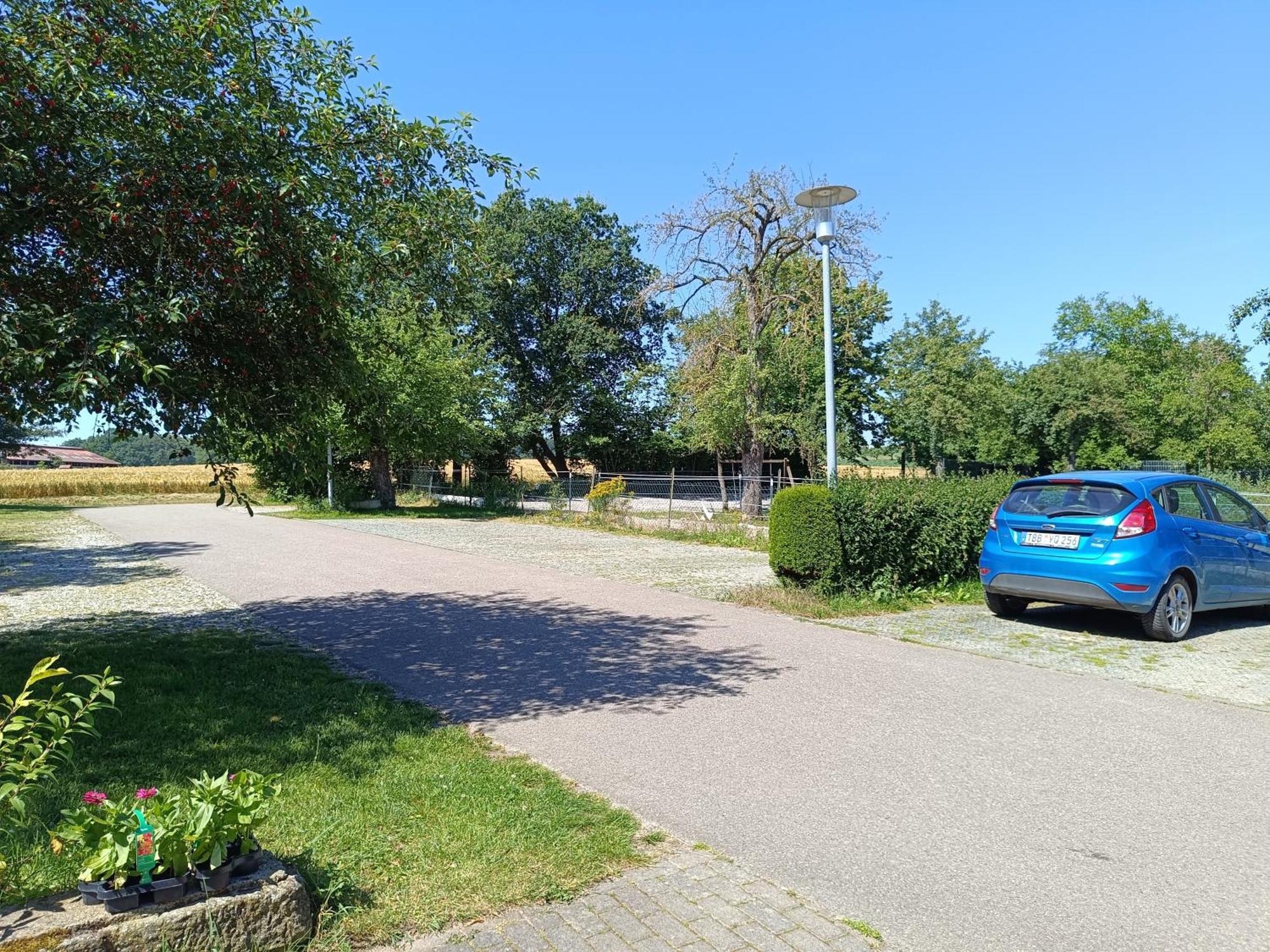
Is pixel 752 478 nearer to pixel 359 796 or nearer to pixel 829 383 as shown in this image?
pixel 829 383

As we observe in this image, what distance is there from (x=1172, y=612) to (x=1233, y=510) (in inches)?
70.7

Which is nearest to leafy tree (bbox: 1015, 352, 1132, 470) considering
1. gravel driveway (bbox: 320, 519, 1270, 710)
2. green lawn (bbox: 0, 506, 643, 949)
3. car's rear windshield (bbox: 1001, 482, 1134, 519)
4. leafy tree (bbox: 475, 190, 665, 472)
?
leafy tree (bbox: 475, 190, 665, 472)

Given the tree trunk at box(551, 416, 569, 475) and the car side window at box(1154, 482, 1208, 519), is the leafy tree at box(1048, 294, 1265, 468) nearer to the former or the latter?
the tree trunk at box(551, 416, 569, 475)

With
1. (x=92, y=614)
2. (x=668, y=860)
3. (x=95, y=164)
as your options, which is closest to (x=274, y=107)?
(x=95, y=164)

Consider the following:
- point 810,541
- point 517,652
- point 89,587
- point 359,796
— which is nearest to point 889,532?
point 810,541

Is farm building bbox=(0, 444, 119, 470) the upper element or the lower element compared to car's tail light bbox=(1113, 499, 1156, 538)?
upper

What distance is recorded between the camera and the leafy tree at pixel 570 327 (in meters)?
44.5

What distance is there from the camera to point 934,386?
135ft

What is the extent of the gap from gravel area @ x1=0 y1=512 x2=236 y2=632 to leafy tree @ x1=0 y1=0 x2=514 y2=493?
458 cm

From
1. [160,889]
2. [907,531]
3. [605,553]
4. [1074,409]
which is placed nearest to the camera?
[160,889]

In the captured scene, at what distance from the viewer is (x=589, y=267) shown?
45312 millimetres

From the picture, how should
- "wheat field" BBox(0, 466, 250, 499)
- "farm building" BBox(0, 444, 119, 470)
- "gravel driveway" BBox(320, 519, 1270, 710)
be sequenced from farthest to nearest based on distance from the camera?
1. "wheat field" BBox(0, 466, 250, 499)
2. "gravel driveway" BBox(320, 519, 1270, 710)
3. "farm building" BBox(0, 444, 119, 470)

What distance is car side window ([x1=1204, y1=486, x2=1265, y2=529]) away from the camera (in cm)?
873

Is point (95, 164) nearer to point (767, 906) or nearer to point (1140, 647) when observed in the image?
point (767, 906)
